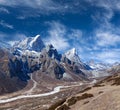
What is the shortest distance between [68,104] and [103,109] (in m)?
9.84

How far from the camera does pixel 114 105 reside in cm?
3312

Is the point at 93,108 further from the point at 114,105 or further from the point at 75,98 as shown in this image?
the point at 75,98

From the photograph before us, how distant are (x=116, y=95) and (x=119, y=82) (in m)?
12.5

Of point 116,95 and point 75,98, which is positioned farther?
point 75,98

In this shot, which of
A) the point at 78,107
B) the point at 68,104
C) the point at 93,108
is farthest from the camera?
the point at 68,104

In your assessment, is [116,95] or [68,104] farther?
[68,104]

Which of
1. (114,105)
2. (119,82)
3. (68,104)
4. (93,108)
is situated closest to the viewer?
(114,105)

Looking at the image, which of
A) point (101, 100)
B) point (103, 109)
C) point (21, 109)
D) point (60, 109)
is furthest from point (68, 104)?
point (21, 109)

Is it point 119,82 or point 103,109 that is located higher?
point 119,82

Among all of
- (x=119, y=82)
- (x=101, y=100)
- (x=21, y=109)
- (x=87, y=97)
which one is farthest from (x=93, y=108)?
(x=21, y=109)

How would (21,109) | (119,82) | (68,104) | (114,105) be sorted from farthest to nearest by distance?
(21,109)
(119,82)
(68,104)
(114,105)

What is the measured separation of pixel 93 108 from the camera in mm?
35688

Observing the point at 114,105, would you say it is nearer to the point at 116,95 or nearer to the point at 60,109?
the point at 116,95

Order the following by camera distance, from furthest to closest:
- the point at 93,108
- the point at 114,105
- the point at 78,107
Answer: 1. the point at 78,107
2. the point at 93,108
3. the point at 114,105
